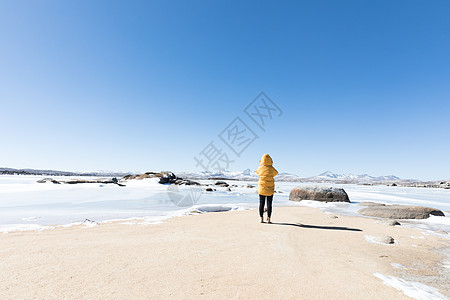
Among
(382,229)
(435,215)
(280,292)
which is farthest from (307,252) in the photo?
(435,215)

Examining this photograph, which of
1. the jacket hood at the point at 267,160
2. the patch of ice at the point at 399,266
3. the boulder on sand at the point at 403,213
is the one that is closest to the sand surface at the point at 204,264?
the patch of ice at the point at 399,266

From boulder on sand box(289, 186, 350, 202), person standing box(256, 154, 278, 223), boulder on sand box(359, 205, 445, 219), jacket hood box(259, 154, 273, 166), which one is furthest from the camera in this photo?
boulder on sand box(289, 186, 350, 202)

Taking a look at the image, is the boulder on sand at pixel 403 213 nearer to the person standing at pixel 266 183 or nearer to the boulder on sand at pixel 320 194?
the person standing at pixel 266 183

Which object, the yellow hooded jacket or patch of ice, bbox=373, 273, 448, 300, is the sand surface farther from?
the yellow hooded jacket

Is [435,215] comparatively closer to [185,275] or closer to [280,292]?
[280,292]

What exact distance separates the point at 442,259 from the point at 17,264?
253 inches

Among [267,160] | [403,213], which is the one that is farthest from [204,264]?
[403,213]

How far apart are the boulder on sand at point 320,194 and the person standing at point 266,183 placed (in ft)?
31.2

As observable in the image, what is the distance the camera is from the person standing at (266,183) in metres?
6.23

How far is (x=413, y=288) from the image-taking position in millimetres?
2553

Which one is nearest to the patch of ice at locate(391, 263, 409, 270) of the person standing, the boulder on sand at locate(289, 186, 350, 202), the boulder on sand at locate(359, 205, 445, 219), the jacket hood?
the person standing

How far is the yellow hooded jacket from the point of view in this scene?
6.31 metres

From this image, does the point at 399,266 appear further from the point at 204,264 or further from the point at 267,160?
the point at 267,160

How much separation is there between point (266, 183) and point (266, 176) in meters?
0.20
